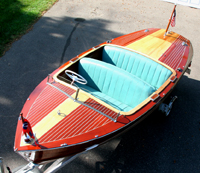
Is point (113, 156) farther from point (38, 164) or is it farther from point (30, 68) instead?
Result: point (30, 68)

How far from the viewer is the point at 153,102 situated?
12.8ft

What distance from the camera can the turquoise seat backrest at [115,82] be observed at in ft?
13.5

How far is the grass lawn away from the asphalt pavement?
33 centimetres

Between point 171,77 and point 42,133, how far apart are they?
3.10 metres

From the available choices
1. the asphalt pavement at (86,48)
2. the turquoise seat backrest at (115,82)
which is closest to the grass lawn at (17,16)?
the asphalt pavement at (86,48)

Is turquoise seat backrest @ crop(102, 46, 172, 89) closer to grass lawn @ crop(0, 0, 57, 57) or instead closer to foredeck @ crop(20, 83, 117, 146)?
foredeck @ crop(20, 83, 117, 146)

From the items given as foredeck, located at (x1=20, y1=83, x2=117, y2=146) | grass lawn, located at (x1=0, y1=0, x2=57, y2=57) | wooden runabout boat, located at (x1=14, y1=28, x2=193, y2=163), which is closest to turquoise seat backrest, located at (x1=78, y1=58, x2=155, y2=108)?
wooden runabout boat, located at (x1=14, y1=28, x2=193, y2=163)

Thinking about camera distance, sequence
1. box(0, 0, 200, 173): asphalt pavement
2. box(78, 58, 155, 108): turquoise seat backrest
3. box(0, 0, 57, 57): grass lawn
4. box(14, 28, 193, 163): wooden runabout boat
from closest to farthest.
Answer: box(14, 28, 193, 163): wooden runabout boat → box(0, 0, 200, 173): asphalt pavement → box(78, 58, 155, 108): turquoise seat backrest → box(0, 0, 57, 57): grass lawn

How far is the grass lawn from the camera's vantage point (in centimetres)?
746

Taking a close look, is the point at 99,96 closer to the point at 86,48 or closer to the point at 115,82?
the point at 115,82

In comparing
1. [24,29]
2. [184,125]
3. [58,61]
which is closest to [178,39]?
[184,125]

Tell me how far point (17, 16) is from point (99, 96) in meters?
6.71

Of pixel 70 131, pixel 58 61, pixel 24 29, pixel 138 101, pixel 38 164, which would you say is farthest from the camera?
pixel 24 29

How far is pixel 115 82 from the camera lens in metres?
4.39
